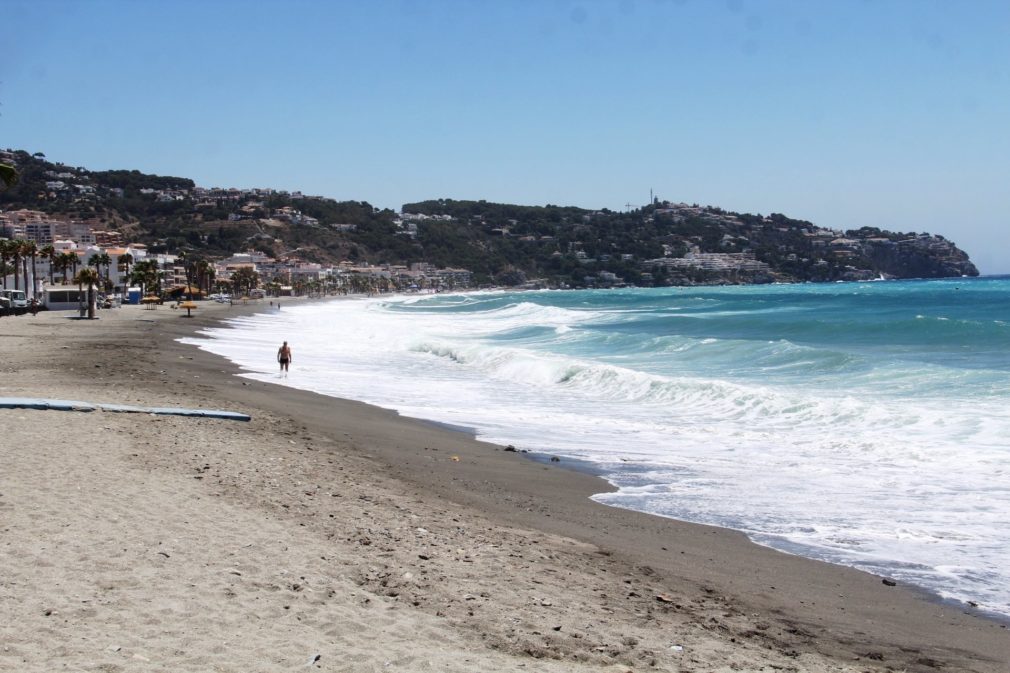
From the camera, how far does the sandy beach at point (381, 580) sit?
512cm

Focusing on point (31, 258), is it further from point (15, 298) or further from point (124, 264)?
point (15, 298)

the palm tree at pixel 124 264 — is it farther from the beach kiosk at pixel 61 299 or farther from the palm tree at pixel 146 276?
the beach kiosk at pixel 61 299

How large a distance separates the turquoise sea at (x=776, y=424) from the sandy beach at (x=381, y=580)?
0.91 m

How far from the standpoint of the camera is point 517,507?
31.7ft

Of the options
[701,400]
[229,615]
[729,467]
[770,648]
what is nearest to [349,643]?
[229,615]

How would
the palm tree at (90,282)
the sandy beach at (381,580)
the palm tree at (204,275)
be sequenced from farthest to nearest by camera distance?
the palm tree at (204,275), the palm tree at (90,282), the sandy beach at (381,580)

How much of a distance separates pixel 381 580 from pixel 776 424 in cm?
1107

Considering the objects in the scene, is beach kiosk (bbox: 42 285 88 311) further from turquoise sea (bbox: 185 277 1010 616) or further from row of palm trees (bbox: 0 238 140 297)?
turquoise sea (bbox: 185 277 1010 616)

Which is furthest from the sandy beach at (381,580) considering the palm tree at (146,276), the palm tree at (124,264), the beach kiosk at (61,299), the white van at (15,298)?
the palm tree at (124,264)

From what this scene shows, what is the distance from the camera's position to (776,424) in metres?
16.0

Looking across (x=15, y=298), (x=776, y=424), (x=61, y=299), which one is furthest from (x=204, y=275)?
(x=776, y=424)

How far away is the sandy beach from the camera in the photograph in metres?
5.12

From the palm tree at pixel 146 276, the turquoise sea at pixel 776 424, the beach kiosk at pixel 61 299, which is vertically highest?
the palm tree at pixel 146 276

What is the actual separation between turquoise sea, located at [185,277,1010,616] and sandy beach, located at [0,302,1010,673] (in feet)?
2.98
